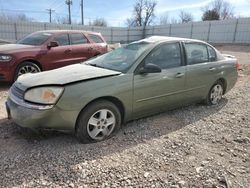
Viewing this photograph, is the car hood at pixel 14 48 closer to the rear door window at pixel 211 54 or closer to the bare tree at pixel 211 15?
the rear door window at pixel 211 54

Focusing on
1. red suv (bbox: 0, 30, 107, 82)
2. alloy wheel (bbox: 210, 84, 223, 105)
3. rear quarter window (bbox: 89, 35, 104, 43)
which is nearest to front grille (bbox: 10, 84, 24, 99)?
red suv (bbox: 0, 30, 107, 82)

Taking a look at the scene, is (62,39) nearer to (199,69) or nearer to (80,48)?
(80,48)

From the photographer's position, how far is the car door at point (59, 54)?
275 inches

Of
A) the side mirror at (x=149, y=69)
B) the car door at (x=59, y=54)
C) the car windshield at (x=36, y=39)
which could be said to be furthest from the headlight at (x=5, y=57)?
the side mirror at (x=149, y=69)

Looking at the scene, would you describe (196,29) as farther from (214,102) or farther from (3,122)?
(3,122)

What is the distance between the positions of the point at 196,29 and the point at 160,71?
29158 millimetres

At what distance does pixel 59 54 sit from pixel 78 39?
112 cm

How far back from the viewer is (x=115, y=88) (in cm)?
352

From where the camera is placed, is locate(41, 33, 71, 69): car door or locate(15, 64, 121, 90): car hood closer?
locate(15, 64, 121, 90): car hood

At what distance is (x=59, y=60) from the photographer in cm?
723

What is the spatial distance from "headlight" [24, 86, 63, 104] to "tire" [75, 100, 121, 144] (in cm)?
42

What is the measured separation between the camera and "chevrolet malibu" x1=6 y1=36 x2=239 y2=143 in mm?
3174

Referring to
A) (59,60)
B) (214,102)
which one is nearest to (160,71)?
(214,102)

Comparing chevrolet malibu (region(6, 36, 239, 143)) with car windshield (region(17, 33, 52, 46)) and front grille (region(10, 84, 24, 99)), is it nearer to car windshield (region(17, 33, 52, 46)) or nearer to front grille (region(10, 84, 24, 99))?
front grille (region(10, 84, 24, 99))
